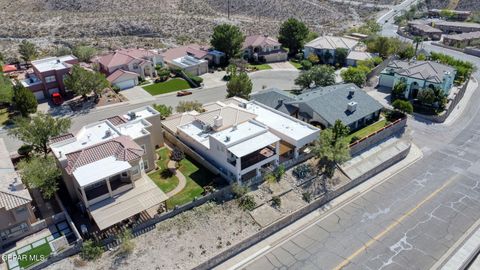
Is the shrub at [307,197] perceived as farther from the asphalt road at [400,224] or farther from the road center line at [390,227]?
the road center line at [390,227]

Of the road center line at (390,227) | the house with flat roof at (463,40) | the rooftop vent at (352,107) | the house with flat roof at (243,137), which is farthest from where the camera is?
the house with flat roof at (463,40)

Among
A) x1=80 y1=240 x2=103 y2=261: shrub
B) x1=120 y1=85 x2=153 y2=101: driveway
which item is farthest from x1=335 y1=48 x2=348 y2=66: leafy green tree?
x1=80 y1=240 x2=103 y2=261: shrub

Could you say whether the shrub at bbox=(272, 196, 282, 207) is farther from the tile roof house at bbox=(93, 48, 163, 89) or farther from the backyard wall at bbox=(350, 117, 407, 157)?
the tile roof house at bbox=(93, 48, 163, 89)

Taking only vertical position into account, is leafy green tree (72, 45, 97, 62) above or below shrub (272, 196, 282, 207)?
above

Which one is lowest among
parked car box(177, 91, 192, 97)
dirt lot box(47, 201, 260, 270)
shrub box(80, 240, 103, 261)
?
dirt lot box(47, 201, 260, 270)

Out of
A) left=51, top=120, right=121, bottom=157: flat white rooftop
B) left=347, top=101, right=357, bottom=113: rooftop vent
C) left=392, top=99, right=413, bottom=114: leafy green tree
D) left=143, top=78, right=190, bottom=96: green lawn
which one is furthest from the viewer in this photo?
left=143, top=78, right=190, bottom=96: green lawn

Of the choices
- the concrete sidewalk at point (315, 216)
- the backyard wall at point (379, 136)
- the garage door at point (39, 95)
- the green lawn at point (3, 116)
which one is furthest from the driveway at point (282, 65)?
the green lawn at point (3, 116)

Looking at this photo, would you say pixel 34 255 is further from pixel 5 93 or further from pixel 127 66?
pixel 127 66
